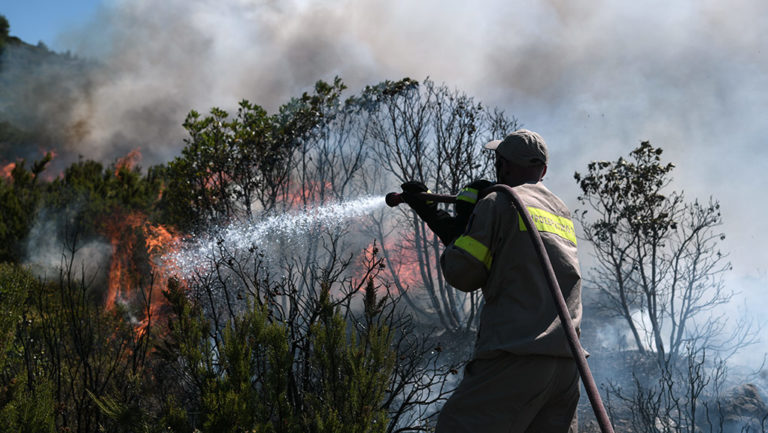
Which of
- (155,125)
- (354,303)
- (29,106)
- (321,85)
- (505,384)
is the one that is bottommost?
(505,384)

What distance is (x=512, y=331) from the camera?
6.63ft

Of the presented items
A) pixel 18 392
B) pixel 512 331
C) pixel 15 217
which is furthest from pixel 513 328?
pixel 15 217

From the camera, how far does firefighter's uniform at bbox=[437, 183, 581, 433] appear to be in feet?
6.49

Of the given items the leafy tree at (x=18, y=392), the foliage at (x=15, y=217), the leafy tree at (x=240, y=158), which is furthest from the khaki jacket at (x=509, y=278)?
the foliage at (x=15, y=217)

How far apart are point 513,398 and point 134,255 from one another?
11628mm

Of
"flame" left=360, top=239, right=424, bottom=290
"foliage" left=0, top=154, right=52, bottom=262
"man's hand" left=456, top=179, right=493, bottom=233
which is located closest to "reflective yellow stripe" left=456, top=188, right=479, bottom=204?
"man's hand" left=456, top=179, right=493, bottom=233

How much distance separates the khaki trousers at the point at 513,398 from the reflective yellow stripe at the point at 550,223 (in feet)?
1.55

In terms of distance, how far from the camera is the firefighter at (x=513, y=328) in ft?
6.49

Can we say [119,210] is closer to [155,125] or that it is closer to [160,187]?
[160,187]

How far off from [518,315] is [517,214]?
0.36 m

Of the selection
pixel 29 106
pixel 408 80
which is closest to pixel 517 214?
pixel 408 80

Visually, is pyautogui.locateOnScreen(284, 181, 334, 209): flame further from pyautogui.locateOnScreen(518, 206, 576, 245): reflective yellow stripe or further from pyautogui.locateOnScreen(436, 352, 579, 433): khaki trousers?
pyautogui.locateOnScreen(436, 352, 579, 433): khaki trousers

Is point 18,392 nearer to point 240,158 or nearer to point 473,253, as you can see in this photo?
point 473,253

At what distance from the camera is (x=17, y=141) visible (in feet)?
115
